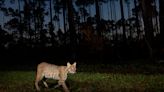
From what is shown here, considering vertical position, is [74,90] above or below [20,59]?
above

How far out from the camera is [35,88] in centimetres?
1538

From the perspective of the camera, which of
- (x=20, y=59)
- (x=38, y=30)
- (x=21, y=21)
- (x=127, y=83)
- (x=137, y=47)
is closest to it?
(x=127, y=83)

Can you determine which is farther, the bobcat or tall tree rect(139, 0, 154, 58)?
tall tree rect(139, 0, 154, 58)

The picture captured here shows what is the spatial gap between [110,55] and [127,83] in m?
22.2

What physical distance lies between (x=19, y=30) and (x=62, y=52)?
18.1 meters

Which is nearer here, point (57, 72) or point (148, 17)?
point (57, 72)

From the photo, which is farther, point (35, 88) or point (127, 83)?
point (127, 83)

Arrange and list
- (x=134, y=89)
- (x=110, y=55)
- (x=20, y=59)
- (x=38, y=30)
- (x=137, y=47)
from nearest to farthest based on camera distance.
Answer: (x=134, y=89) → (x=110, y=55) → (x=137, y=47) → (x=20, y=59) → (x=38, y=30)

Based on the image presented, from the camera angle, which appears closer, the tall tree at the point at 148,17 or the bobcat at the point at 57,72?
the bobcat at the point at 57,72

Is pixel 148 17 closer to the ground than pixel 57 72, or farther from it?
farther from it

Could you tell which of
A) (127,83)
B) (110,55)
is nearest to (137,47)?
(110,55)

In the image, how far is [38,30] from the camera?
7969 cm

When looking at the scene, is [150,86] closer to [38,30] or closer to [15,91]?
[15,91]

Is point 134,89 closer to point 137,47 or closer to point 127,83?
point 127,83
